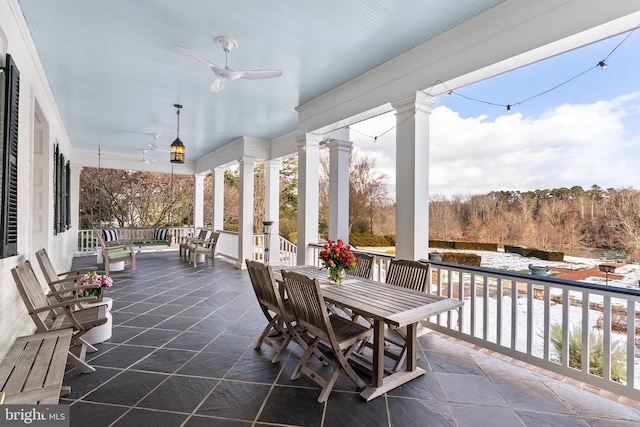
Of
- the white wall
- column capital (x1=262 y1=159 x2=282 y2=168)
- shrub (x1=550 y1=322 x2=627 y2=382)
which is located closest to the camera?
the white wall

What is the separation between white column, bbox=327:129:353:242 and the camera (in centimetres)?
498

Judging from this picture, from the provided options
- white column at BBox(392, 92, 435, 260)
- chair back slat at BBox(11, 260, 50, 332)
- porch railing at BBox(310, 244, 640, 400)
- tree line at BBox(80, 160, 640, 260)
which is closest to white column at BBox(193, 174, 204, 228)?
tree line at BBox(80, 160, 640, 260)

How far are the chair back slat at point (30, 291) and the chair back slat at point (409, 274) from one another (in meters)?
3.09

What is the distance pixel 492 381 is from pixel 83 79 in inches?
240

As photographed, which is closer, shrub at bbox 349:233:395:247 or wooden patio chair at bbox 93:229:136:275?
wooden patio chair at bbox 93:229:136:275

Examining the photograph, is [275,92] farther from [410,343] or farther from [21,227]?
[410,343]

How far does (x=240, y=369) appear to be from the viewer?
100 inches

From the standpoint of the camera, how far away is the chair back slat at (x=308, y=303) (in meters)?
2.10

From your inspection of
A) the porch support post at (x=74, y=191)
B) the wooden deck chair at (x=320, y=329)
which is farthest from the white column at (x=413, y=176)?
the porch support post at (x=74, y=191)

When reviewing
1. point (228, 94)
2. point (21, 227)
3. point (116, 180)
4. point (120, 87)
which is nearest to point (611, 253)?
point (228, 94)

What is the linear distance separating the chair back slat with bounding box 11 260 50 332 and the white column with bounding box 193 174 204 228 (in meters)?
7.83

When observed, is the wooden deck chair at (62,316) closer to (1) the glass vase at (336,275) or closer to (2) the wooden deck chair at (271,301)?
(2) the wooden deck chair at (271,301)

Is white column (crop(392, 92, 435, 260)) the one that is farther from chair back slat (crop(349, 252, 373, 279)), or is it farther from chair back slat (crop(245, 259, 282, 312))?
chair back slat (crop(245, 259, 282, 312))

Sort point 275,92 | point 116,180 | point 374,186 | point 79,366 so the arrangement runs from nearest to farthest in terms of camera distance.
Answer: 1. point 79,366
2. point 275,92
3. point 374,186
4. point 116,180
